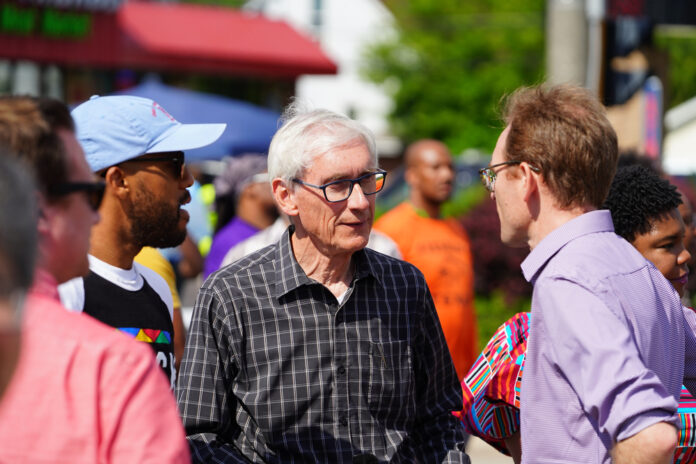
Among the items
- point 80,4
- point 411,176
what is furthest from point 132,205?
point 80,4

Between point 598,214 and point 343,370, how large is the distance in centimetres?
96

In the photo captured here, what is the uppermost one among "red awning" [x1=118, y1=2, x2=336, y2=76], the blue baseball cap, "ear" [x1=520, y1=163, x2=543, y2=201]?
the blue baseball cap

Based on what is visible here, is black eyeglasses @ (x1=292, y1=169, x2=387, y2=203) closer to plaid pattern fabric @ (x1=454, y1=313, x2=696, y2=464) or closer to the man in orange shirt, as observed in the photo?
plaid pattern fabric @ (x1=454, y1=313, x2=696, y2=464)

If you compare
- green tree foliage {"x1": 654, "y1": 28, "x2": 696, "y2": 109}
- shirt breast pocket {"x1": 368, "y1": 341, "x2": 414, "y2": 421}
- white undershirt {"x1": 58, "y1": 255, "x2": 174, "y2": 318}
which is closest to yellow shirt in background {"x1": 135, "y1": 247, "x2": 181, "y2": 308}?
white undershirt {"x1": 58, "y1": 255, "x2": 174, "y2": 318}

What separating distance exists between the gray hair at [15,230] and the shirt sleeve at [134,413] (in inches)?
18.3

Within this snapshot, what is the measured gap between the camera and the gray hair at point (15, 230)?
125cm

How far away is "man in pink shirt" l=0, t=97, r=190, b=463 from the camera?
1.69 m

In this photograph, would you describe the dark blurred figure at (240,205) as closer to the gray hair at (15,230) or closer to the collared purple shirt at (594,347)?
the collared purple shirt at (594,347)

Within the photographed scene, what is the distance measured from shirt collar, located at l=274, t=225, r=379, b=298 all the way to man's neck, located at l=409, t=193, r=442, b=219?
343cm

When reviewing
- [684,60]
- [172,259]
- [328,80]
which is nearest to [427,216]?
[172,259]

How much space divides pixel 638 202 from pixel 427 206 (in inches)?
133

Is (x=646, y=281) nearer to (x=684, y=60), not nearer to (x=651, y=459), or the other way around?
(x=651, y=459)

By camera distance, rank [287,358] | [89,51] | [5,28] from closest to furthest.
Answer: [287,358], [5,28], [89,51]

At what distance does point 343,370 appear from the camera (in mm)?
3037
